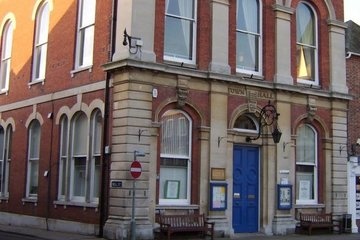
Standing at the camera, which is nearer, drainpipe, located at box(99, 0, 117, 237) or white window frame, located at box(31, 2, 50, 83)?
drainpipe, located at box(99, 0, 117, 237)

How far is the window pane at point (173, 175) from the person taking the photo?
60.6 ft

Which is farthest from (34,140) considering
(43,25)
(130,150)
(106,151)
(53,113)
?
(130,150)

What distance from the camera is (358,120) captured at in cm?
2392

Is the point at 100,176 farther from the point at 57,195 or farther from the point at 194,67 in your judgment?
the point at 194,67

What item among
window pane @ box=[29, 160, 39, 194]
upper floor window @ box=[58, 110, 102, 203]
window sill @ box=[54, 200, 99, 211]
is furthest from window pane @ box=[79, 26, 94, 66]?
window pane @ box=[29, 160, 39, 194]

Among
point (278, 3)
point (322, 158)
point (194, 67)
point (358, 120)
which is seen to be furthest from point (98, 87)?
point (358, 120)

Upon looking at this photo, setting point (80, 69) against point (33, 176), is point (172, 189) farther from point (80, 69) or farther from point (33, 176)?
point (33, 176)

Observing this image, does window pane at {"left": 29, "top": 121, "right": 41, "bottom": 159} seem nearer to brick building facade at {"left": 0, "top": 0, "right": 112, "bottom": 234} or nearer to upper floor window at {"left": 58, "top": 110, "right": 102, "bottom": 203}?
brick building facade at {"left": 0, "top": 0, "right": 112, "bottom": 234}

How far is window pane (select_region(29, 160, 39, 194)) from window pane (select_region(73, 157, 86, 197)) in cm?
295

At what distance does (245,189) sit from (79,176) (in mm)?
5763

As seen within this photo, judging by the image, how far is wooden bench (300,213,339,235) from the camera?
68.4ft

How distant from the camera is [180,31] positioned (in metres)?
19.4

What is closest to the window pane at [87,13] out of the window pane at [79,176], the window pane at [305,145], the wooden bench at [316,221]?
the window pane at [79,176]

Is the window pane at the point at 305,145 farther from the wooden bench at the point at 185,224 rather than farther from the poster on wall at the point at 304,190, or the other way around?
the wooden bench at the point at 185,224
